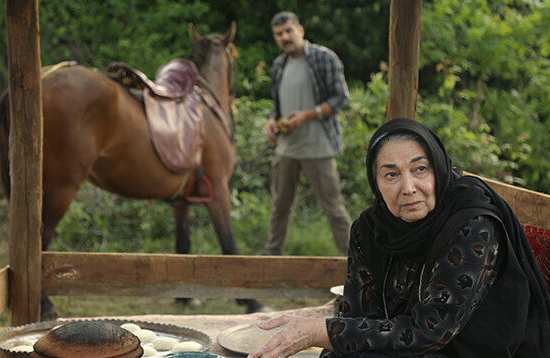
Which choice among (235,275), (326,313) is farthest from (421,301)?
(235,275)

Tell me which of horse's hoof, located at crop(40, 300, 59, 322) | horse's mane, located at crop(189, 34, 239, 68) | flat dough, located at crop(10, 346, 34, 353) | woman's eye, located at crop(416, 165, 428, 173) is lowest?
horse's hoof, located at crop(40, 300, 59, 322)

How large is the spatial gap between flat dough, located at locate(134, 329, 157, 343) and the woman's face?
Answer: 1387 millimetres

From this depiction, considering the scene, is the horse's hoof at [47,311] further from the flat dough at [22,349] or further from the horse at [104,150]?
the flat dough at [22,349]

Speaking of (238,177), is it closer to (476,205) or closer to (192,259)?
(192,259)

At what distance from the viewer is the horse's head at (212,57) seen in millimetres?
6293

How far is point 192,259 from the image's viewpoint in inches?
156

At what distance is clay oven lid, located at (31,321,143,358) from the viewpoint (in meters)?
2.59

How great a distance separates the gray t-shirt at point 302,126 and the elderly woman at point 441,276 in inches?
141

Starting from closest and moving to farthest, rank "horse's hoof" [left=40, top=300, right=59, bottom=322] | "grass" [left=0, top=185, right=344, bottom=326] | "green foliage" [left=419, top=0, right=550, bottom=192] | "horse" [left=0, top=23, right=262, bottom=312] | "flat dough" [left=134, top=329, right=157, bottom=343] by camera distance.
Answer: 1. "flat dough" [left=134, top=329, right=157, bottom=343]
2. "horse" [left=0, top=23, right=262, bottom=312]
3. "horse's hoof" [left=40, top=300, right=59, bottom=322]
4. "grass" [left=0, top=185, right=344, bottom=326]
5. "green foliage" [left=419, top=0, right=550, bottom=192]

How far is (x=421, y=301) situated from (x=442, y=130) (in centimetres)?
630

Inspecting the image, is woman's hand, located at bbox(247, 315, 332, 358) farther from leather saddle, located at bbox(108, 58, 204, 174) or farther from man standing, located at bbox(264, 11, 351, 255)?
man standing, located at bbox(264, 11, 351, 255)

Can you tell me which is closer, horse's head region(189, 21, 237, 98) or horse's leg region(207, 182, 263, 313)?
horse's leg region(207, 182, 263, 313)

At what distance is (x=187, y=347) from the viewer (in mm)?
3041

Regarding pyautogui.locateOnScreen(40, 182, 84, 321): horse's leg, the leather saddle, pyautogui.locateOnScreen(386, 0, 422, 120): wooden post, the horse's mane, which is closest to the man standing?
the horse's mane
